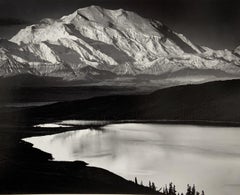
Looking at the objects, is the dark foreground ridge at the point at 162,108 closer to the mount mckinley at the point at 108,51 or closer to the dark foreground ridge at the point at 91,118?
the dark foreground ridge at the point at 91,118

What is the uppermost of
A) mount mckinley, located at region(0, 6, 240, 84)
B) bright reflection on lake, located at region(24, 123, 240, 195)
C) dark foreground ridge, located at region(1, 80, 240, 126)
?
mount mckinley, located at region(0, 6, 240, 84)

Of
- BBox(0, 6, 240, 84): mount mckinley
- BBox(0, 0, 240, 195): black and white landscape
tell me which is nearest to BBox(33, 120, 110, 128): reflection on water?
BBox(0, 0, 240, 195): black and white landscape

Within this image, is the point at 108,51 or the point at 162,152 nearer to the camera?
the point at 162,152

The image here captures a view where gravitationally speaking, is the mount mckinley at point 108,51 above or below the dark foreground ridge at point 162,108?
above

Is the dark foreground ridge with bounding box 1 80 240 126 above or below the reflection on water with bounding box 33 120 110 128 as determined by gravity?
above

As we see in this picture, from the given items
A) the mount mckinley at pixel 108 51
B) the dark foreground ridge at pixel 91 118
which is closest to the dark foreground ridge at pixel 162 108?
the dark foreground ridge at pixel 91 118

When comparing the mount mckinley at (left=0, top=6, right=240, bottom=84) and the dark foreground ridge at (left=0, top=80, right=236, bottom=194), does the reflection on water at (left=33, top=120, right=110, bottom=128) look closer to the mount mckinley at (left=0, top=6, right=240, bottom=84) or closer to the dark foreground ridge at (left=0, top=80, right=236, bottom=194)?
→ the dark foreground ridge at (left=0, top=80, right=236, bottom=194)

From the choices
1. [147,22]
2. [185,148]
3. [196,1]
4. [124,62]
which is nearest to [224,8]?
[196,1]

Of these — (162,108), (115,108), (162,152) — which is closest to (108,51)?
(115,108)

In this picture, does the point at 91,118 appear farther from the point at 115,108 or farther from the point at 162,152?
the point at 162,152
